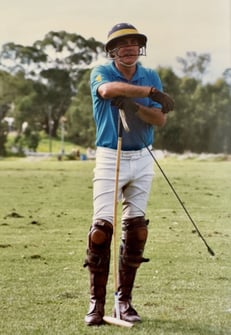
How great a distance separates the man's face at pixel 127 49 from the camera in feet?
8.76

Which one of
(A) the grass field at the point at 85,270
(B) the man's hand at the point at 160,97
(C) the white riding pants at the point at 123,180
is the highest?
(B) the man's hand at the point at 160,97

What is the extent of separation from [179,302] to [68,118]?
57.6 inches

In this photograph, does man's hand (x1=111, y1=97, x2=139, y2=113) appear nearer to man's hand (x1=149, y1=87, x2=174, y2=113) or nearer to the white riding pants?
man's hand (x1=149, y1=87, x2=174, y2=113)

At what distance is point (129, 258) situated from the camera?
111 inches

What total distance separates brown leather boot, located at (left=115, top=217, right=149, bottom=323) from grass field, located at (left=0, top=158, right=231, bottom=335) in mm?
72

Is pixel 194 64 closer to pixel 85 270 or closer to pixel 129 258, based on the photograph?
pixel 85 270

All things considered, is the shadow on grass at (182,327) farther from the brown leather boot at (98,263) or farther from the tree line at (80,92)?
the tree line at (80,92)

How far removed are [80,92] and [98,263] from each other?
149 cm

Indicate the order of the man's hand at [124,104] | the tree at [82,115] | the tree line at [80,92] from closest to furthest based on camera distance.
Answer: the man's hand at [124,104] < the tree line at [80,92] < the tree at [82,115]

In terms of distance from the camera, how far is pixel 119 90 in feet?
8.46

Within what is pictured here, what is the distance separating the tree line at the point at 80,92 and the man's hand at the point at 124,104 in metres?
0.97

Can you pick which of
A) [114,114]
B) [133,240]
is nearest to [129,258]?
[133,240]

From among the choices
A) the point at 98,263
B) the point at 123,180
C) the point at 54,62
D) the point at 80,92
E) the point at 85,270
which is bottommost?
the point at 85,270

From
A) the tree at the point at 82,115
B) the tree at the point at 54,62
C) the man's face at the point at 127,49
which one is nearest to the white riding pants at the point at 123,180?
the man's face at the point at 127,49
